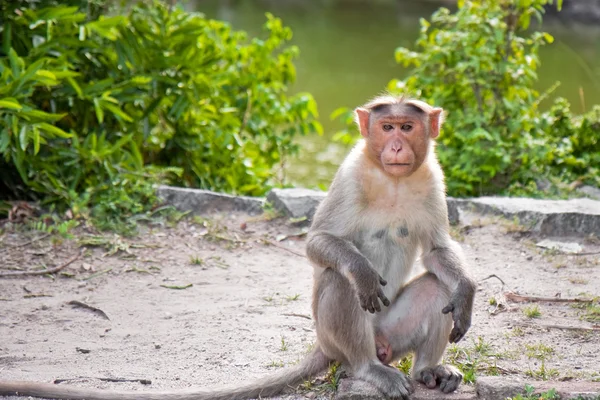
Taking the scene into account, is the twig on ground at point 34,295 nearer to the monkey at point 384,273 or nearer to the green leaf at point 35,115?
the green leaf at point 35,115

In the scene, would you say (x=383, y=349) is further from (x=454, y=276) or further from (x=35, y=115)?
(x=35, y=115)

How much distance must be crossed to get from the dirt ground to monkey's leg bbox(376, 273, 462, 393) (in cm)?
21

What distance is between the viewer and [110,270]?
6582mm

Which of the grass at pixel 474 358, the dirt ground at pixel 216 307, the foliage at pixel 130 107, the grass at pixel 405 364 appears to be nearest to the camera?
the grass at pixel 474 358

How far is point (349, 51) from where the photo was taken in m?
18.3

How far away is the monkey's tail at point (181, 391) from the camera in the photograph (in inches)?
171

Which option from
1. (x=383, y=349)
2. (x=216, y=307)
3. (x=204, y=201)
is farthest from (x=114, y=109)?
(x=383, y=349)

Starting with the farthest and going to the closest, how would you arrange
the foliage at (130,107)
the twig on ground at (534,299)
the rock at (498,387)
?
the foliage at (130,107) → the twig on ground at (534,299) → the rock at (498,387)

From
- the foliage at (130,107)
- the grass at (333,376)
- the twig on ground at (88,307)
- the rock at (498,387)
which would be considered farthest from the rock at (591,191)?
the twig on ground at (88,307)

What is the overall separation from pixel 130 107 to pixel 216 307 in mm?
2970

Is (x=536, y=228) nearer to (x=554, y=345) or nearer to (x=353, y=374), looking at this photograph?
(x=554, y=345)

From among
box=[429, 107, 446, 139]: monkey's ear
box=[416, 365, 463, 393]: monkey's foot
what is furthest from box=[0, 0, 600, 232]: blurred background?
box=[416, 365, 463, 393]: monkey's foot

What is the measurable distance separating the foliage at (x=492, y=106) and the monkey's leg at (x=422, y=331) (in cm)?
374

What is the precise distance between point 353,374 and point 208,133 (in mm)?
4709
